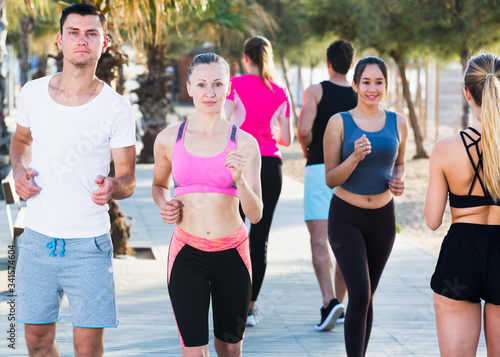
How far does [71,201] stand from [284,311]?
10.2 feet

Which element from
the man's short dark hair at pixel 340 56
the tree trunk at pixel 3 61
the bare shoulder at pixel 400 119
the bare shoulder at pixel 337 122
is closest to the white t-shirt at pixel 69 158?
the bare shoulder at pixel 337 122

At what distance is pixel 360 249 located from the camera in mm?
4426

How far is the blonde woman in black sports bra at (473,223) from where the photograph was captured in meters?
3.09

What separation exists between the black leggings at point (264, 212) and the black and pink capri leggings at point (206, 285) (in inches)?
74.4

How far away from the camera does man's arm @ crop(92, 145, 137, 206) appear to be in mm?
3246

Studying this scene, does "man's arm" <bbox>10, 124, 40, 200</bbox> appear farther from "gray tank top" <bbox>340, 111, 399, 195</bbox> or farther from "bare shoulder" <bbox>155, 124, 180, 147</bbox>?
"gray tank top" <bbox>340, 111, 399, 195</bbox>

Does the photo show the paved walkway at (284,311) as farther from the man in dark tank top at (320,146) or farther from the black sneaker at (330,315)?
the man in dark tank top at (320,146)

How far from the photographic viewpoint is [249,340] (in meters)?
5.34

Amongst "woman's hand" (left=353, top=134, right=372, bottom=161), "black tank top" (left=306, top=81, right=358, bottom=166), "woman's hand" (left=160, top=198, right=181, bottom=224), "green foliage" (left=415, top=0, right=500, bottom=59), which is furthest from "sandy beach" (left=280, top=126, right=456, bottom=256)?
"woman's hand" (left=160, top=198, right=181, bottom=224)

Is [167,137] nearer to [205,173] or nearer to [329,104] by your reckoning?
[205,173]

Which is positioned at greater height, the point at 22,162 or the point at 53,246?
the point at 22,162

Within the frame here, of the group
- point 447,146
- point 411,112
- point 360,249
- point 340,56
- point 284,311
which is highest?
point 340,56

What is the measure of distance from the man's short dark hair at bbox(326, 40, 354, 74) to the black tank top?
0.13m

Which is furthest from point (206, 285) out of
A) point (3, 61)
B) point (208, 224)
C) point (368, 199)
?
point (3, 61)
